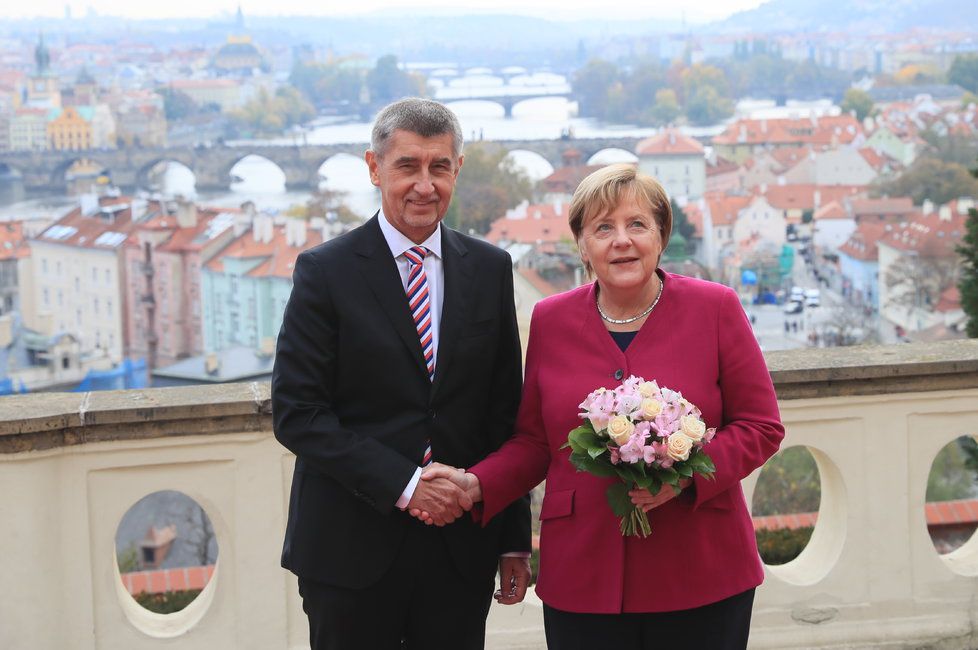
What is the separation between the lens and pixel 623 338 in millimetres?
1248

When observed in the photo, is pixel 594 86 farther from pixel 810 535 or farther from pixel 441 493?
pixel 441 493

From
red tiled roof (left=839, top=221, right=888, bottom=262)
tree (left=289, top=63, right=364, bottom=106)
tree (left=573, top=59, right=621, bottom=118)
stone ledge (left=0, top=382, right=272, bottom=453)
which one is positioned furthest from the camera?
tree (left=289, top=63, right=364, bottom=106)

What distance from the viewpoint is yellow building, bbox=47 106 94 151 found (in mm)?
56500

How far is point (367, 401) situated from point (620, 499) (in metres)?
0.24

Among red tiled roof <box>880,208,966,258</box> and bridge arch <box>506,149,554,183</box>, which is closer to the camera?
red tiled roof <box>880,208,966,258</box>

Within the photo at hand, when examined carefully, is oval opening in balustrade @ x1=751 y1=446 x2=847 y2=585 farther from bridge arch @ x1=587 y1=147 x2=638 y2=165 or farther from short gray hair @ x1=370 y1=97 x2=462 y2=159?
bridge arch @ x1=587 y1=147 x2=638 y2=165

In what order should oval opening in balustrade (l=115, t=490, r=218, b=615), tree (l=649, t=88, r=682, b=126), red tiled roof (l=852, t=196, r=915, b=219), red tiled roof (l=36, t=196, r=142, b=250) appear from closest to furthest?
oval opening in balustrade (l=115, t=490, r=218, b=615) < red tiled roof (l=36, t=196, r=142, b=250) < red tiled roof (l=852, t=196, r=915, b=219) < tree (l=649, t=88, r=682, b=126)

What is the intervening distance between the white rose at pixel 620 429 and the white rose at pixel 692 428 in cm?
4

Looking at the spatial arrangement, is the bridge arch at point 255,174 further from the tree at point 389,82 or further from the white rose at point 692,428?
the white rose at point 692,428

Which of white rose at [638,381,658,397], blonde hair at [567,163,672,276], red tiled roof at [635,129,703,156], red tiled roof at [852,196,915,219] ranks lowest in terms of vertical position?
red tiled roof at [852,196,915,219]

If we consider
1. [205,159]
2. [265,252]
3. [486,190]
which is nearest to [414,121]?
[265,252]

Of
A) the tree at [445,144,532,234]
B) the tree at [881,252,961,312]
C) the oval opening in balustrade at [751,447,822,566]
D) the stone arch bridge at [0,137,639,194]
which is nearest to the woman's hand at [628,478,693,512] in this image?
the oval opening in balustrade at [751,447,822,566]

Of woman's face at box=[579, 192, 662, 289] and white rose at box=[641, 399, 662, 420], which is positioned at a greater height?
woman's face at box=[579, 192, 662, 289]

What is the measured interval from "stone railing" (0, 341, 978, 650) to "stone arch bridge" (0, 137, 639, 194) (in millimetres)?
44904
